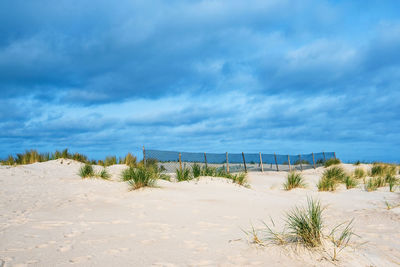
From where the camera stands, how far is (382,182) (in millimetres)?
12406

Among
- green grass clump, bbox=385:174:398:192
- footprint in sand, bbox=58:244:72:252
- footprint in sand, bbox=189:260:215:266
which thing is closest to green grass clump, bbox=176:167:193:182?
footprint in sand, bbox=58:244:72:252

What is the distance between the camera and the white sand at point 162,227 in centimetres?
324

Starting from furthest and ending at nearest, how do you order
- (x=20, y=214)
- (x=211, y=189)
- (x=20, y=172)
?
1. (x=20, y=172)
2. (x=211, y=189)
3. (x=20, y=214)

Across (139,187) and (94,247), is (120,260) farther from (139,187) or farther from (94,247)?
(139,187)

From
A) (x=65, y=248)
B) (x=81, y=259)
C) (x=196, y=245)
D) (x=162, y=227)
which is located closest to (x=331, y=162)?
(x=162, y=227)

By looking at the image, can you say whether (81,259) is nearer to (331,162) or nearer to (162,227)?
(162,227)

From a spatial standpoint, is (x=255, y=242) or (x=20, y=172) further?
(x=20, y=172)

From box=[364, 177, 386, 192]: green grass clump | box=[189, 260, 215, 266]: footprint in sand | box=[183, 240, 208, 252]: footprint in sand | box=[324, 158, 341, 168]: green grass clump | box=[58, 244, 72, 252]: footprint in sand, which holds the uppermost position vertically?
box=[324, 158, 341, 168]: green grass clump

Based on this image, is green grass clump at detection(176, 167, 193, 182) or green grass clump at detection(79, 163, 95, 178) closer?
green grass clump at detection(176, 167, 193, 182)

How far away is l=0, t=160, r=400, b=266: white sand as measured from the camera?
3244 mm

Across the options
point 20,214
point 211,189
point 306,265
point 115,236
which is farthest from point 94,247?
point 211,189

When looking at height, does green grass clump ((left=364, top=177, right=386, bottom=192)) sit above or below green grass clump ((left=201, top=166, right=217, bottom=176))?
below

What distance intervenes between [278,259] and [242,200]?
4.45 meters

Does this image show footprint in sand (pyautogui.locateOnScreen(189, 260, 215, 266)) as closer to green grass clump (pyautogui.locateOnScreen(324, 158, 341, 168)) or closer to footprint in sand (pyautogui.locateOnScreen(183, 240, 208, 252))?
footprint in sand (pyautogui.locateOnScreen(183, 240, 208, 252))
